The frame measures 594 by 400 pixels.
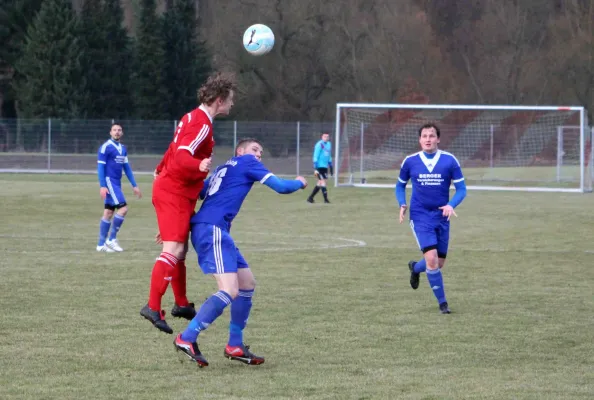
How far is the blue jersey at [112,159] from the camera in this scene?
15.7 meters

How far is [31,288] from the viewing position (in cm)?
1105

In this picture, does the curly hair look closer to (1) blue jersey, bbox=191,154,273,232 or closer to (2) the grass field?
(1) blue jersey, bbox=191,154,273,232

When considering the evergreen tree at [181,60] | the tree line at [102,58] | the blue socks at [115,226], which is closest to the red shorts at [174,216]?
the blue socks at [115,226]

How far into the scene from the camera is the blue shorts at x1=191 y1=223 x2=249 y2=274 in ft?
23.3

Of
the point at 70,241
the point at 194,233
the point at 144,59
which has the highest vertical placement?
the point at 144,59

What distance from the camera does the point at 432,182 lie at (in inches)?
406

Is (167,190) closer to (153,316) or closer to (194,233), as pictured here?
(194,233)

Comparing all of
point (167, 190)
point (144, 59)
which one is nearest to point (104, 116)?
point (144, 59)

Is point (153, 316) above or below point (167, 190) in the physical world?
below

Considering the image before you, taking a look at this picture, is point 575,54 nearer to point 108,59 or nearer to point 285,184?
→ point 108,59

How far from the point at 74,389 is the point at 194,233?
1.42 m

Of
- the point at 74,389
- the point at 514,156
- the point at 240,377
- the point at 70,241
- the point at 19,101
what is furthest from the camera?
the point at 19,101

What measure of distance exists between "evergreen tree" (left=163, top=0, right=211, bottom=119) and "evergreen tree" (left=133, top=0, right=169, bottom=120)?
1.87ft

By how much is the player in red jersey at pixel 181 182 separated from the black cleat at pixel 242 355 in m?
0.44
